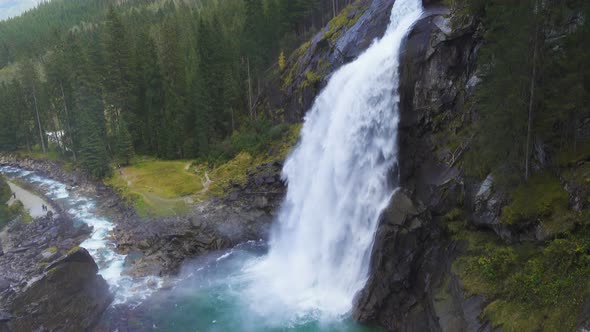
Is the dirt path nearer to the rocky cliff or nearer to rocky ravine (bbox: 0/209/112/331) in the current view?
rocky ravine (bbox: 0/209/112/331)

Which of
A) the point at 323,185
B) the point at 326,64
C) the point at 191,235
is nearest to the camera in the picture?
the point at 323,185

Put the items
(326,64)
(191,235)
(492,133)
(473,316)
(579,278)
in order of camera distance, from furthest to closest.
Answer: (326,64) < (191,235) < (492,133) < (473,316) < (579,278)

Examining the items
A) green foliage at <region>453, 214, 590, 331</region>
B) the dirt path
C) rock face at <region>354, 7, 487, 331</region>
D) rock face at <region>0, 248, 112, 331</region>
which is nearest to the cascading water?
rock face at <region>354, 7, 487, 331</region>

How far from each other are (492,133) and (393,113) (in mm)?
7225

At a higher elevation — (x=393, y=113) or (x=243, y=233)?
(x=393, y=113)

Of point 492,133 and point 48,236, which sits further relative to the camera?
point 48,236

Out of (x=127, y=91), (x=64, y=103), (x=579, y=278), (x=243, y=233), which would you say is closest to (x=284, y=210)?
(x=243, y=233)

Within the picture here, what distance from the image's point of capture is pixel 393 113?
2458cm

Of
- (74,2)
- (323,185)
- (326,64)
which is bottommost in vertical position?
(323,185)

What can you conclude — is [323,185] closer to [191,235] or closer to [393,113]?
[393,113]

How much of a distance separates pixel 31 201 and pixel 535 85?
150 feet

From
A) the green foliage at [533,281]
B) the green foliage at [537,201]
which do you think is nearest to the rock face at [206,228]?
the green foliage at [533,281]

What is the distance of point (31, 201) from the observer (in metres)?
42.7

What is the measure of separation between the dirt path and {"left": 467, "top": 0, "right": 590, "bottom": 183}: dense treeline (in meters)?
38.9
